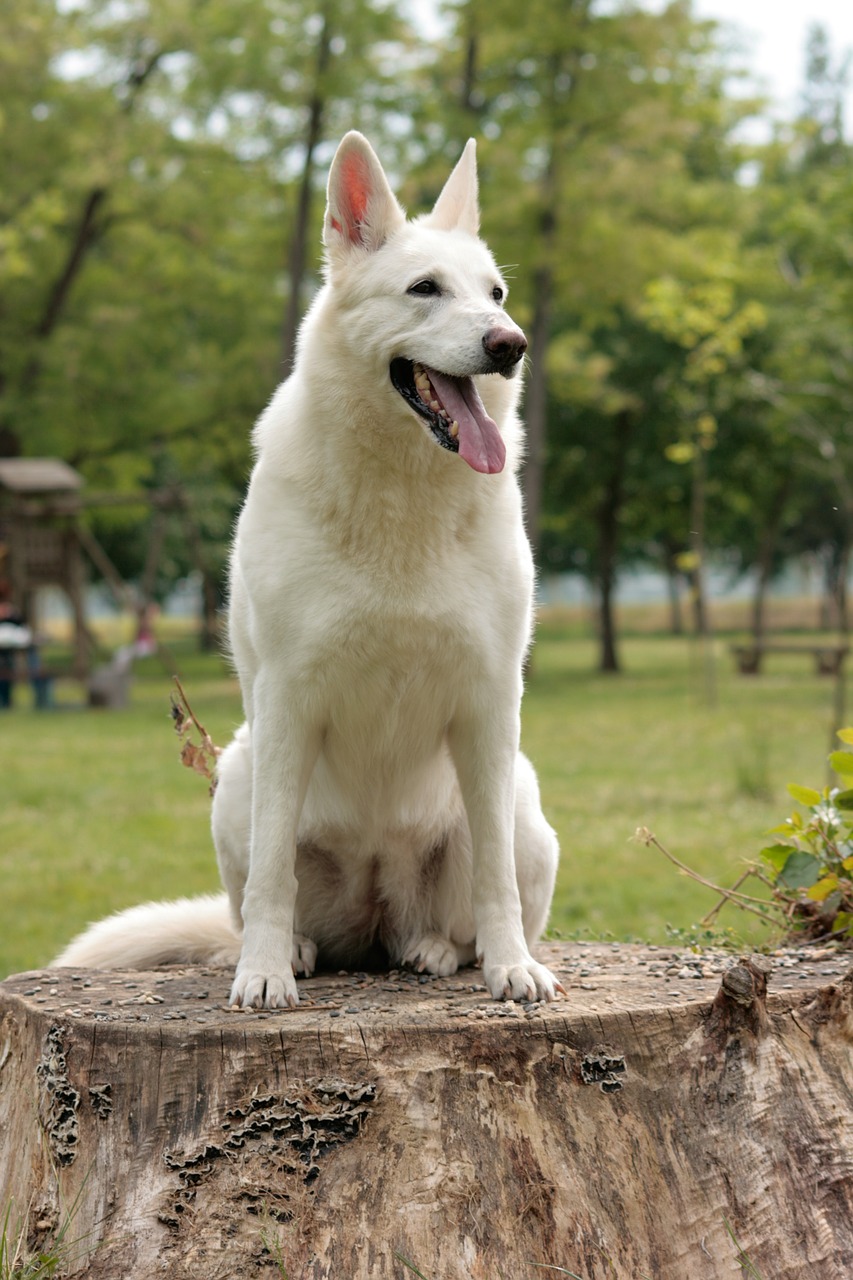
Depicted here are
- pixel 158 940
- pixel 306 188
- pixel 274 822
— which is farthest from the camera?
pixel 306 188

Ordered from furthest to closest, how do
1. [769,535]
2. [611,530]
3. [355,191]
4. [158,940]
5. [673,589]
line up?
1. [673,589]
2. [769,535]
3. [611,530]
4. [158,940]
5. [355,191]

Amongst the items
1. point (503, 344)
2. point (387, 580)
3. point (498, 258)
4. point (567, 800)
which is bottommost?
point (567, 800)

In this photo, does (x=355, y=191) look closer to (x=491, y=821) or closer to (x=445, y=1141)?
(x=491, y=821)

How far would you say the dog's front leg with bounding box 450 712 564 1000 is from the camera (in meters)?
3.42

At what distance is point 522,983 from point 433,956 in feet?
1.66

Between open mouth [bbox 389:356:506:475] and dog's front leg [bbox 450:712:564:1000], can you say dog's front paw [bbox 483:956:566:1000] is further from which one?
open mouth [bbox 389:356:506:475]

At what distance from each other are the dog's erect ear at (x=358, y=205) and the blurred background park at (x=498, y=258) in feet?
30.4

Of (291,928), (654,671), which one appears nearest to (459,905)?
(291,928)

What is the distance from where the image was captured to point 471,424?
3.22 meters

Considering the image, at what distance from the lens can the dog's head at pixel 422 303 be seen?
319 cm

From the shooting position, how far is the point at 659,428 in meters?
26.5

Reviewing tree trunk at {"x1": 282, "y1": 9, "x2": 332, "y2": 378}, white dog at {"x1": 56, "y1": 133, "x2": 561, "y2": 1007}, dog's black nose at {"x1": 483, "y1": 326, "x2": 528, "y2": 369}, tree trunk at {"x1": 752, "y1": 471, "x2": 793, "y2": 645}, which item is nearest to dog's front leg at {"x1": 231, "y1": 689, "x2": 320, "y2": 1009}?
white dog at {"x1": 56, "y1": 133, "x2": 561, "y2": 1007}

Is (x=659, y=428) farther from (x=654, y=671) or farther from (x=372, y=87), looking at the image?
(x=372, y=87)

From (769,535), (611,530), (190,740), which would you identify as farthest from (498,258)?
(190,740)
